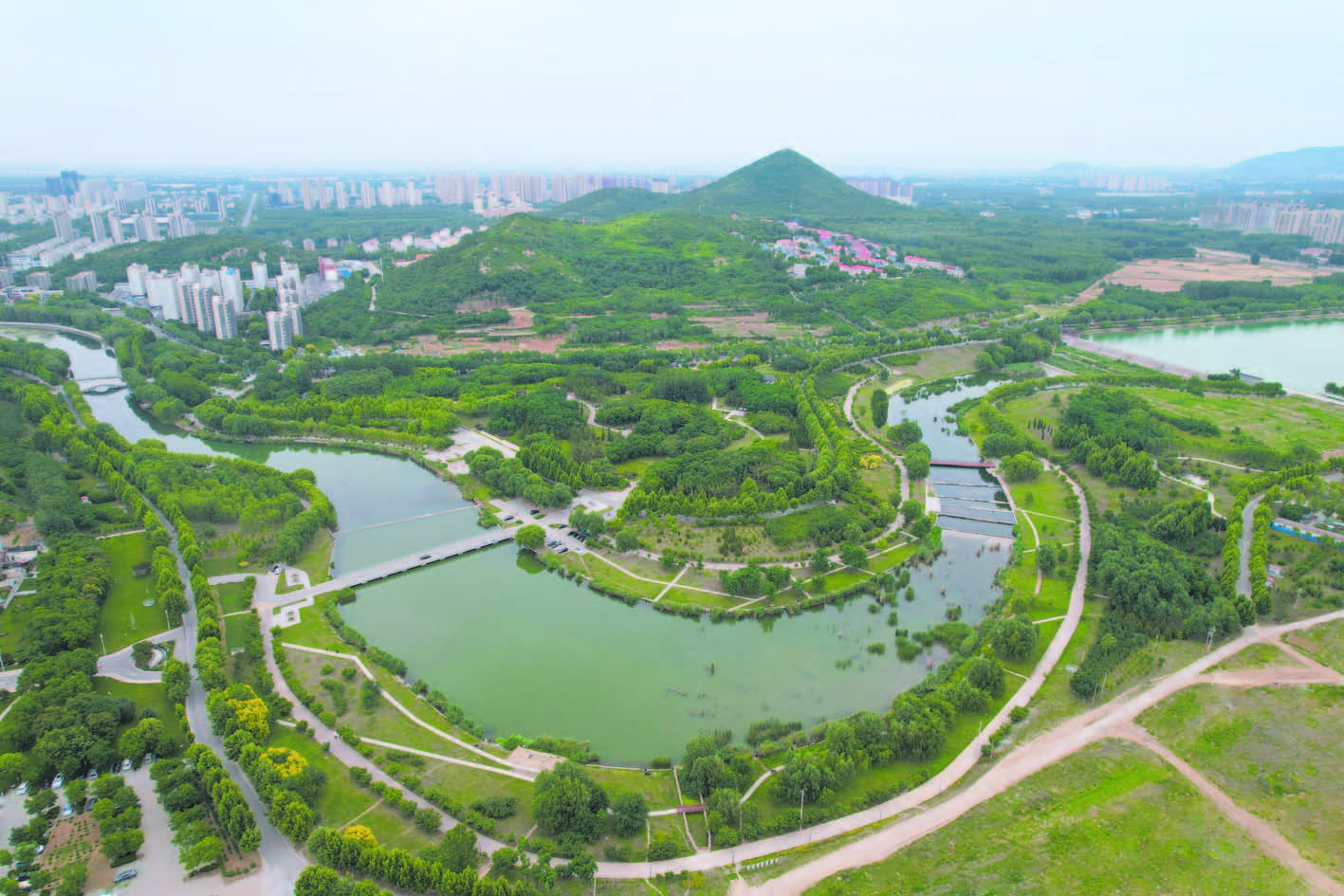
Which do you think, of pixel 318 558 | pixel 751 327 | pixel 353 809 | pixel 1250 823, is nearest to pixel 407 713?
pixel 353 809

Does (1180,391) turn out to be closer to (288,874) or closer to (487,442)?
(487,442)

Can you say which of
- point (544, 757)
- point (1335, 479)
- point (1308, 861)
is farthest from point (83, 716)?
point (1335, 479)

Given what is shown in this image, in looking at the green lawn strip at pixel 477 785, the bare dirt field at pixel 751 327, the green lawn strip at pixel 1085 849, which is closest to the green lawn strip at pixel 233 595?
the green lawn strip at pixel 477 785

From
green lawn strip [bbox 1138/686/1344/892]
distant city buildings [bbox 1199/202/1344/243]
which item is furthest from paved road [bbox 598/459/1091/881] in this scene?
distant city buildings [bbox 1199/202/1344/243]

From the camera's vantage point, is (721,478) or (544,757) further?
(721,478)

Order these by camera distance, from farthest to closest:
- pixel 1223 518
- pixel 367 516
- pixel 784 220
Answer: pixel 784 220 → pixel 367 516 → pixel 1223 518

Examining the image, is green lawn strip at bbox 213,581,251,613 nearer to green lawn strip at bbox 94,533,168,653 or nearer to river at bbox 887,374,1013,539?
green lawn strip at bbox 94,533,168,653

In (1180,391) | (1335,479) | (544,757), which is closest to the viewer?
(544,757)
